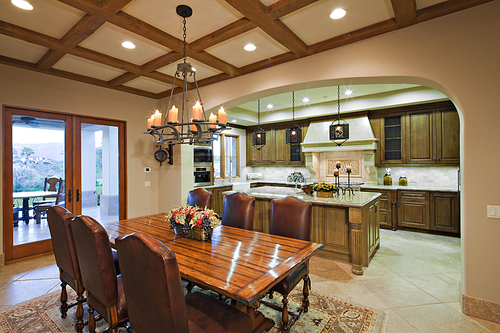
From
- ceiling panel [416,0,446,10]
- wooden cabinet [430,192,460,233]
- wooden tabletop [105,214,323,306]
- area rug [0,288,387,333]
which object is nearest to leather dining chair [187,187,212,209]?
wooden tabletop [105,214,323,306]

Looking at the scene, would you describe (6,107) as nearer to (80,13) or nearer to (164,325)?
(80,13)

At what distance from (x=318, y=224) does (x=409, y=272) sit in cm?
125

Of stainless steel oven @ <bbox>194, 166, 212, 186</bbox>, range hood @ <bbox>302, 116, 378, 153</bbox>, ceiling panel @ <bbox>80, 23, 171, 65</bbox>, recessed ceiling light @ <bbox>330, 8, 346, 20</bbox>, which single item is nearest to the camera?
recessed ceiling light @ <bbox>330, 8, 346, 20</bbox>

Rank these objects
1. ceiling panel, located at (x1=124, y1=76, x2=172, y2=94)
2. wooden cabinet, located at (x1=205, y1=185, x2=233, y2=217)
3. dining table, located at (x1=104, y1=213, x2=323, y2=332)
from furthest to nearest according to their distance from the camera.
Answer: wooden cabinet, located at (x1=205, y1=185, x2=233, y2=217)
ceiling panel, located at (x1=124, y1=76, x2=172, y2=94)
dining table, located at (x1=104, y1=213, x2=323, y2=332)

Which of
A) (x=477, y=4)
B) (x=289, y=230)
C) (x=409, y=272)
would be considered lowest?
(x=409, y=272)

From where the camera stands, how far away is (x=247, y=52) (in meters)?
3.21

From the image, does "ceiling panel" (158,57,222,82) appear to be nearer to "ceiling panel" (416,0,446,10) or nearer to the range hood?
"ceiling panel" (416,0,446,10)

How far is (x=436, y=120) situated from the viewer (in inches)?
196

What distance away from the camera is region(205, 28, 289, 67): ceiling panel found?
2825mm

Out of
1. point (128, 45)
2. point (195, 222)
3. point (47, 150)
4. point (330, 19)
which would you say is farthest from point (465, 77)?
point (47, 150)

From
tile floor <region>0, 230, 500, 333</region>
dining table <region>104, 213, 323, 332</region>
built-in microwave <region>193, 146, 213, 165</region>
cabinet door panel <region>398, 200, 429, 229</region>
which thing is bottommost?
tile floor <region>0, 230, 500, 333</region>

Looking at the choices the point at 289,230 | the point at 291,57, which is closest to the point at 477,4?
the point at 291,57

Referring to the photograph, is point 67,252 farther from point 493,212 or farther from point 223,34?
point 493,212

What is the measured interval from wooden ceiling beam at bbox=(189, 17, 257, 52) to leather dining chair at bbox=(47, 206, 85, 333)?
2.21 meters
